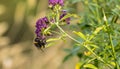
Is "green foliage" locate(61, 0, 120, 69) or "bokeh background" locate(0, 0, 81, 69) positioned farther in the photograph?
"bokeh background" locate(0, 0, 81, 69)

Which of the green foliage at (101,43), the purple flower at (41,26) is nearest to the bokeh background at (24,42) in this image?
the green foliage at (101,43)

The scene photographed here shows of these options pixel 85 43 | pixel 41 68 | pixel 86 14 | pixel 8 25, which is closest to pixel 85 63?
pixel 85 43

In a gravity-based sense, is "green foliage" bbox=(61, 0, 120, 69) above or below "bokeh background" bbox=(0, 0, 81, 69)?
above

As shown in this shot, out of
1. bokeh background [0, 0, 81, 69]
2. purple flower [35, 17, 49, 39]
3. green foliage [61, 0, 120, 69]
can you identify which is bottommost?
bokeh background [0, 0, 81, 69]

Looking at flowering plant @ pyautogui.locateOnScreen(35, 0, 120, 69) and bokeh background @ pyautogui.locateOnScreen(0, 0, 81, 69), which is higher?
flowering plant @ pyautogui.locateOnScreen(35, 0, 120, 69)

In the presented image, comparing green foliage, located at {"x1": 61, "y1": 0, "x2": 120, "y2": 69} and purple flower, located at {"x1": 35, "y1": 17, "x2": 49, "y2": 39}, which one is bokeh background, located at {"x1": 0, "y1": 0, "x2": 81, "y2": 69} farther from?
purple flower, located at {"x1": 35, "y1": 17, "x2": 49, "y2": 39}

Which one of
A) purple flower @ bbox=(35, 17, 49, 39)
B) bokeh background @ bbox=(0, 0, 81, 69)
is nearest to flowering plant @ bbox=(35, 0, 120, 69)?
purple flower @ bbox=(35, 17, 49, 39)

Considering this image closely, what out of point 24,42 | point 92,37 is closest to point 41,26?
point 92,37

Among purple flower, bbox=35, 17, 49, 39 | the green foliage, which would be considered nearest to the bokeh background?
the green foliage

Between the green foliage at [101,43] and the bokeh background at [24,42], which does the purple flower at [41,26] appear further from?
the bokeh background at [24,42]
